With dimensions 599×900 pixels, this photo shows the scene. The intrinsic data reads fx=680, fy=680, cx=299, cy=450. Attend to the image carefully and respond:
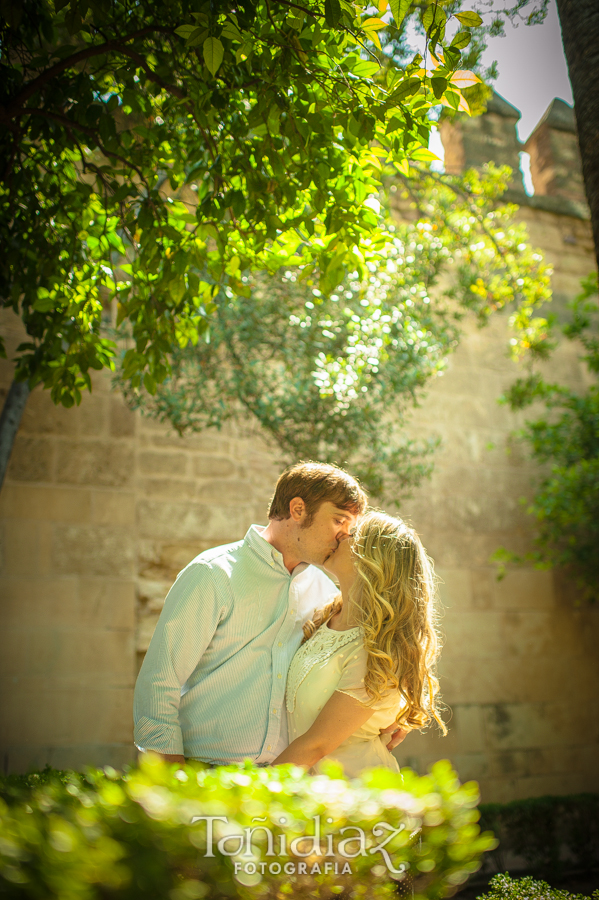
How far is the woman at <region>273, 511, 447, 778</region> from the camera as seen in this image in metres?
2.26

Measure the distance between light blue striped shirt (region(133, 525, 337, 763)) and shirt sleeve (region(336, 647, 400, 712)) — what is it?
0.30m

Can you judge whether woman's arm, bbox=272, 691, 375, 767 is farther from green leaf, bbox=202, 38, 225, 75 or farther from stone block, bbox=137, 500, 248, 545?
stone block, bbox=137, 500, 248, 545

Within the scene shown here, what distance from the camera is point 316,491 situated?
2.67 m

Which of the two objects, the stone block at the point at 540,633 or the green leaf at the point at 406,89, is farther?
the stone block at the point at 540,633

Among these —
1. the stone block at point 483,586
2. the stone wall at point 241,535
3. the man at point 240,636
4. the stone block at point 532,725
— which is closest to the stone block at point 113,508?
the stone wall at point 241,535

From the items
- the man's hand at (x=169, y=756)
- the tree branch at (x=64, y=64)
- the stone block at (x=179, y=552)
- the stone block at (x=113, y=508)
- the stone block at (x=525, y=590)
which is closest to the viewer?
the man's hand at (x=169, y=756)

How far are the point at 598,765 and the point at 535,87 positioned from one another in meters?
6.04

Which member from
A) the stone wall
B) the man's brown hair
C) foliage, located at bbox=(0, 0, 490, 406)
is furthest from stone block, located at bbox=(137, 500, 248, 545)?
the man's brown hair

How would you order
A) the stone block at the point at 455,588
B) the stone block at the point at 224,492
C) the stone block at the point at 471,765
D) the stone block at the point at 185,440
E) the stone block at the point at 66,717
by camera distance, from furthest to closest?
the stone block at the point at 455,588, the stone block at the point at 471,765, the stone block at the point at 224,492, the stone block at the point at 185,440, the stone block at the point at 66,717

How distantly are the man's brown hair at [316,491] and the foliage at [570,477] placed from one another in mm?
3947

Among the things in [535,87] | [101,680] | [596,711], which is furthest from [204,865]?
[596,711]

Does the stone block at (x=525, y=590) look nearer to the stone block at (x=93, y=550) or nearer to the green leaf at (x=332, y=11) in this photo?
the stone block at (x=93, y=550)

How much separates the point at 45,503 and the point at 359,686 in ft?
10.9

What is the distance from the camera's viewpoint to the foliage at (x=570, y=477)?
20.1ft
